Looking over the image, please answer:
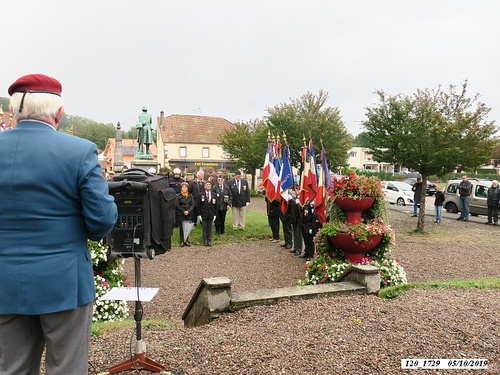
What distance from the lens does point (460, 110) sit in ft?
45.6

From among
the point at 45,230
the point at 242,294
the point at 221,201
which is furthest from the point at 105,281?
the point at 221,201

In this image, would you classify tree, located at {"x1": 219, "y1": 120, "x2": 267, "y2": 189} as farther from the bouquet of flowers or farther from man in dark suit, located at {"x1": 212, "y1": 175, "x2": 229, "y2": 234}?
the bouquet of flowers

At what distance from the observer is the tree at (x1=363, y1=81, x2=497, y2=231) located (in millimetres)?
13516

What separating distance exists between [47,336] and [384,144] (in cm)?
1392

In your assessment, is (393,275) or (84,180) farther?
(393,275)

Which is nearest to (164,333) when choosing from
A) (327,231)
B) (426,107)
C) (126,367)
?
(126,367)

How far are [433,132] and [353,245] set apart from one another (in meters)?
8.20

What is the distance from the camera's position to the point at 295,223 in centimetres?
1135

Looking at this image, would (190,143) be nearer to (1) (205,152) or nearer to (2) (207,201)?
(1) (205,152)

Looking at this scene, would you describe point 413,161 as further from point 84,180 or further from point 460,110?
point 84,180

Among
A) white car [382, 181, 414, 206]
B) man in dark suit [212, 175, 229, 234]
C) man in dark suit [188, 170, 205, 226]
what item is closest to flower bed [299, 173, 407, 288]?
man in dark suit [188, 170, 205, 226]

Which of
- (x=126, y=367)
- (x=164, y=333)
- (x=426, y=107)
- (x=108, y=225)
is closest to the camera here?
(x=108, y=225)

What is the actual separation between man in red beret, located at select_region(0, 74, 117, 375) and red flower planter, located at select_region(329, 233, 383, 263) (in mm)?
5392

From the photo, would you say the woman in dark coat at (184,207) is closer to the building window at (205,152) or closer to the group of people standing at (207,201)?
the group of people standing at (207,201)
